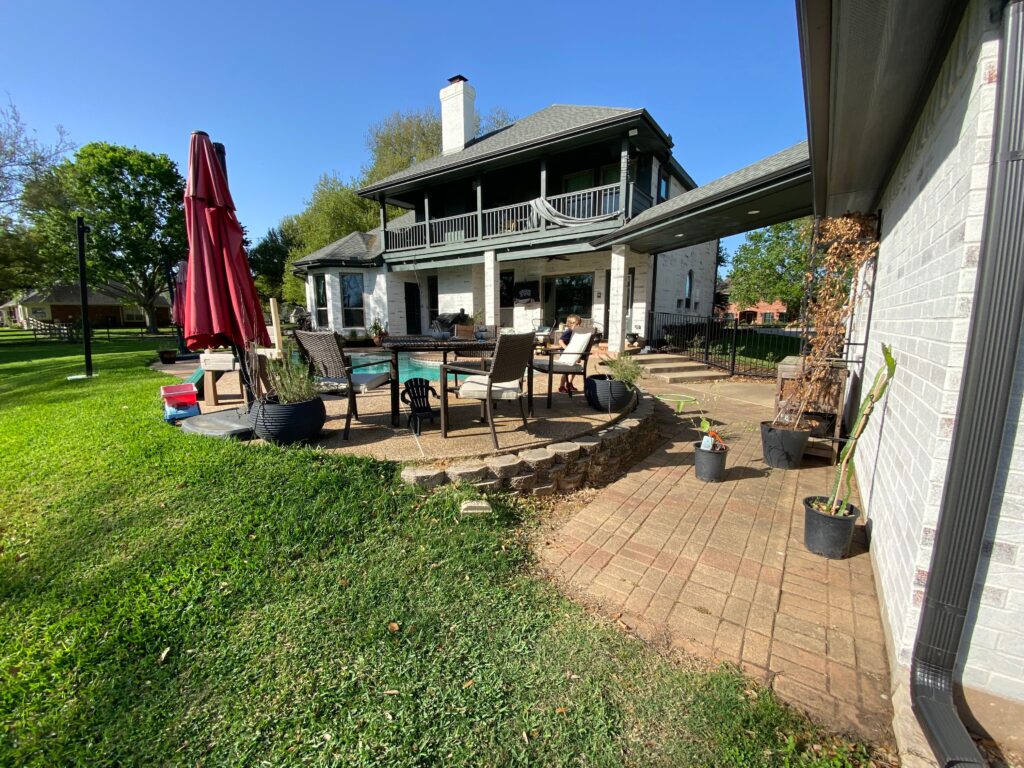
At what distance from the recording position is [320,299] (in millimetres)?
17172

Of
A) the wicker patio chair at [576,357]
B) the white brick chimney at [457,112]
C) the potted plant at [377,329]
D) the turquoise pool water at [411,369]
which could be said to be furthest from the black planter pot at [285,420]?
the white brick chimney at [457,112]

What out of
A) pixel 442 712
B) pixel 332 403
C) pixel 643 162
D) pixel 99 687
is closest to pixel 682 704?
pixel 442 712

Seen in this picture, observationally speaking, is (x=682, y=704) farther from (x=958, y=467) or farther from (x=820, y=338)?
(x=820, y=338)

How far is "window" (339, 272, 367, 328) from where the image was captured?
16.5 meters

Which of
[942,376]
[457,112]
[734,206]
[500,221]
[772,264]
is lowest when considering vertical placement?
[942,376]

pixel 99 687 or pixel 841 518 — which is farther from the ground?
pixel 841 518

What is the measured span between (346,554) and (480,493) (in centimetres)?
104

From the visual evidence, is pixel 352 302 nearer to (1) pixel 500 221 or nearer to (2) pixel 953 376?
(1) pixel 500 221

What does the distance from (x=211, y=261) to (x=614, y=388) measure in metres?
4.10

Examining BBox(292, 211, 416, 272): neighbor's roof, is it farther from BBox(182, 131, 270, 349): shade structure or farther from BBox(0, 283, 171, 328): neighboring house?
BBox(0, 283, 171, 328): neighboring house

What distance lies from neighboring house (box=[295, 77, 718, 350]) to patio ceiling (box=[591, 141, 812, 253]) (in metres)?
0.99

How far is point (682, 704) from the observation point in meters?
1.66

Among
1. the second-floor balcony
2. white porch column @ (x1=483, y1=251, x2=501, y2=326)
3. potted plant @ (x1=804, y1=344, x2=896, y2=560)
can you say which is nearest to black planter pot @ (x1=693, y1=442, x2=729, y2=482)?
potted plant @ (x1=804, y1=344, x2=896, y2=560)

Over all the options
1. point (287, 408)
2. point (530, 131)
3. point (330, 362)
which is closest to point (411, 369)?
point (330, 362)
